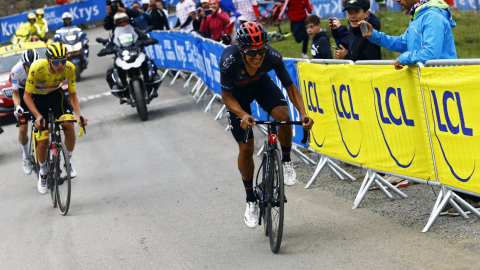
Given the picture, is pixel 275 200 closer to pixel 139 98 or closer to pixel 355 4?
pixel 355 4

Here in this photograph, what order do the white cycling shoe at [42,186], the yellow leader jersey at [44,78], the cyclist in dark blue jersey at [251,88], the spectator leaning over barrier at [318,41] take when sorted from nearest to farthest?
the cyclist in dark blue jersey at [251,88], the yellow leader jersey at [44,78], the white cycling shoe at [42,186], the spectator leaning over barrier at [318,41]

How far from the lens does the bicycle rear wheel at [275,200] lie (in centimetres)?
581

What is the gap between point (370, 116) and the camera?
7164 mm

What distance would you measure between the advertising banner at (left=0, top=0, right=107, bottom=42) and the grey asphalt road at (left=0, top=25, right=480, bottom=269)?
84.8ft

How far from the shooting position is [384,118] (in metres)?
6.90

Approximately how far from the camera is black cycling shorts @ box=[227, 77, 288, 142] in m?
6.52

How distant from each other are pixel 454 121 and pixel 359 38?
105 inches

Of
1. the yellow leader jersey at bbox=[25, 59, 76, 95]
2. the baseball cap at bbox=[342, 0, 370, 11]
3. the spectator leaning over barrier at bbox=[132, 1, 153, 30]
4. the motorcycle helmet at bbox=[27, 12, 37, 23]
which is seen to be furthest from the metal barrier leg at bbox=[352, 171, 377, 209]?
the motorcycle helmet at bbox=[27, 12, 37, 23]

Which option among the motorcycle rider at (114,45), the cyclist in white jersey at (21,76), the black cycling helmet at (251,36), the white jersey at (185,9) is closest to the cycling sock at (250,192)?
the black cycling helmet at (251,36)

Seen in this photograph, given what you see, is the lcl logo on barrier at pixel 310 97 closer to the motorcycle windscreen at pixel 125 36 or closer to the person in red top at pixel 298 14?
the motorcycle windscreen at pixel 125 36

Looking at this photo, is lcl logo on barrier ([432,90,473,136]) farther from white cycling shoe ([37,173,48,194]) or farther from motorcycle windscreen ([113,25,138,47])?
motorcycle windscreen ([113,25,138,47])

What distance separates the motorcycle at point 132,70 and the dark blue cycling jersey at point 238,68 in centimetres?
825

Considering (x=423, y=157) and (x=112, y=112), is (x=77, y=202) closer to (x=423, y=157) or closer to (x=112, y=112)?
(x=423, y=157)

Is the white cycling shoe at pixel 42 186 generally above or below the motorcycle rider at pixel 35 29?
below
